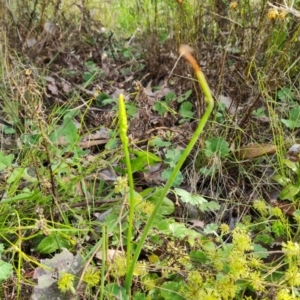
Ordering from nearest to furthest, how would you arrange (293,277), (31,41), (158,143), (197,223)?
1. (293,277)
2. (197,223)
3. (158,143)
4. (31,41)

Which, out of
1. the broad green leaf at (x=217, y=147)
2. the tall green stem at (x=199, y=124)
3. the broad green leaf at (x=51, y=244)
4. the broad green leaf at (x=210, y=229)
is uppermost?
the tall green stem at (x=199, y=124)

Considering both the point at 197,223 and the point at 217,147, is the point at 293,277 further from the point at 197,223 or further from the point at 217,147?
the point at 217,147

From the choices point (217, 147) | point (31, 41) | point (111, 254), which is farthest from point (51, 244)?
point (31, 41)

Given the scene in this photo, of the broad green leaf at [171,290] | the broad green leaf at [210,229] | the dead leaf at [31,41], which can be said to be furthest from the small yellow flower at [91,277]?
the dead leaf at [31,41]

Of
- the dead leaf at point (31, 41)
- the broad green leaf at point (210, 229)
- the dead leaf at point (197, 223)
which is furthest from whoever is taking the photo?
the dead leaf at point (31, 41)

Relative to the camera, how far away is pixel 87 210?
1469 mm

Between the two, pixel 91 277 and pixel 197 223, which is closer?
pixel 91 277

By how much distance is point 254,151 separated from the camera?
173cm

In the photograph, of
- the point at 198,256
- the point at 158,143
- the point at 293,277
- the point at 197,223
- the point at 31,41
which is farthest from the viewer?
the point at 31,41

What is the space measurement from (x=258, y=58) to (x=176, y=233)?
1.02 meters

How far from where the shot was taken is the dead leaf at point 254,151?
1.71m

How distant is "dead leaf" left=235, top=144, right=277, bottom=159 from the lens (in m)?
1.71

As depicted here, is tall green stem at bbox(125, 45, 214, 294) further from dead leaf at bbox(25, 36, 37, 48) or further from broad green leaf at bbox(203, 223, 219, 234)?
dead leaf at bbox(25, 36, 37, 48)

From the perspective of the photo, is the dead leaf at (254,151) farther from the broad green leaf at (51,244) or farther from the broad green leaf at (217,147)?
the broad green leaf at (51,244)
